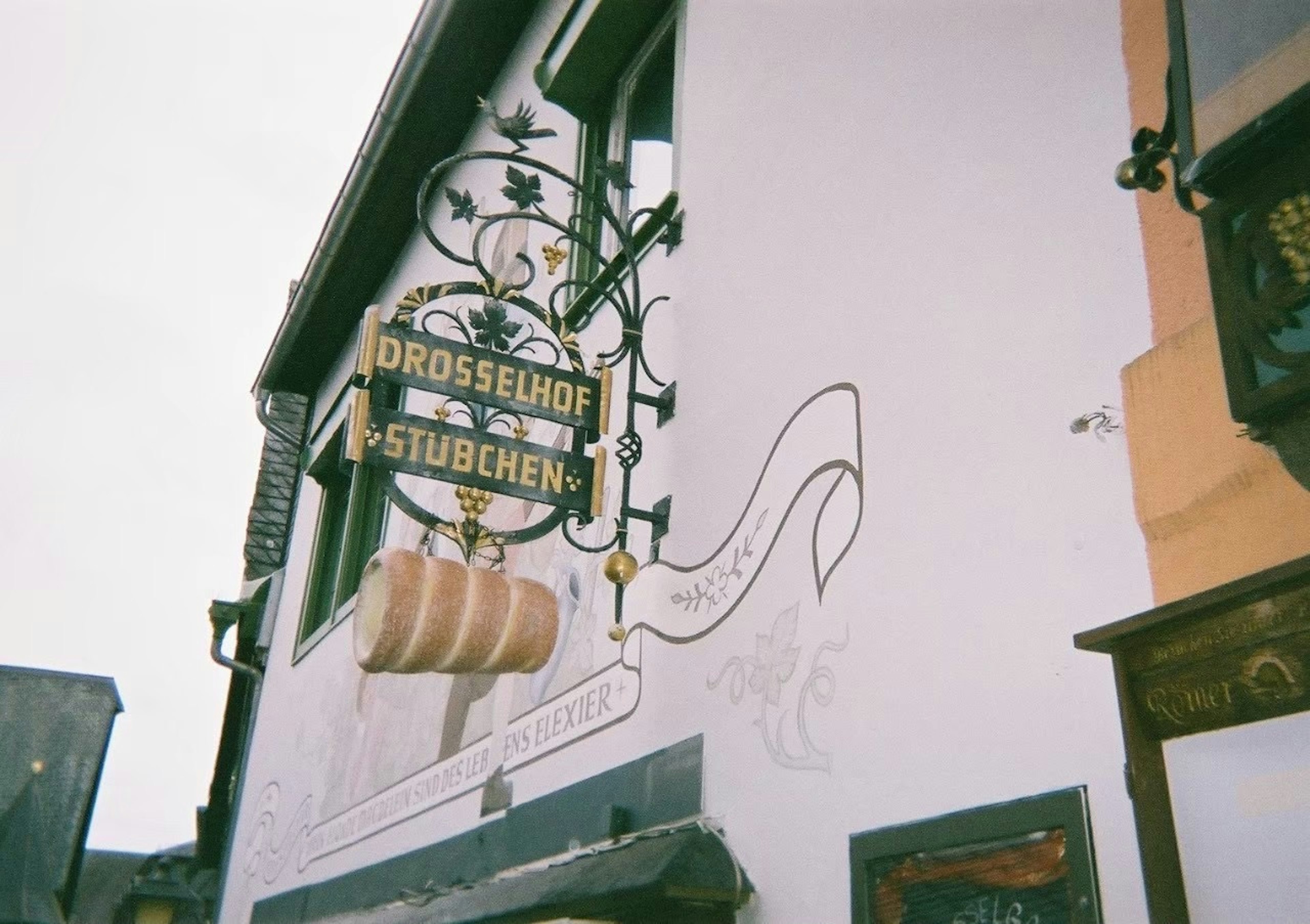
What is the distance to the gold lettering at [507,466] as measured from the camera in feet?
12.5

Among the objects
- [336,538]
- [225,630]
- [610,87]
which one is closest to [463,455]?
[610,87]

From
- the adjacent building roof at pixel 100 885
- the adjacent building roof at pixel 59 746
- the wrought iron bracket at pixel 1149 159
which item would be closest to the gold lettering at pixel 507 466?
the wrought iron bracket at pixel 1149 159

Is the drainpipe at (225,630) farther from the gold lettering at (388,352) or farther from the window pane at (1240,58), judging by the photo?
the window pane at (1240,58)

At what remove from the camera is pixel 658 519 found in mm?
4363

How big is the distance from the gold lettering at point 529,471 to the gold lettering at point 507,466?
0.06ft

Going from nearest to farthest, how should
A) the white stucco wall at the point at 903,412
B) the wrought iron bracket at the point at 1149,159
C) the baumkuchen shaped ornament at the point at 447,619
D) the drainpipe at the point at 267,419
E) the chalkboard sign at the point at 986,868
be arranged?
1. the wrought iron bracket at the point at 1149,159
2. the chalkboard sign at the point at 986,868
3. the white stucco wall at the point at 903,412
4. the baumkuchen shaped ornament at the point at 447,619
5. the drainpipe at the point at 267,419

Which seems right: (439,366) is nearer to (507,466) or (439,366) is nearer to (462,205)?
(507,466)

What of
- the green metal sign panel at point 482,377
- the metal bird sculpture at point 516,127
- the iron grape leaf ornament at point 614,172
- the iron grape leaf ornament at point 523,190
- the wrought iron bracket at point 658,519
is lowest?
the wrought iron bracket at point 658,519

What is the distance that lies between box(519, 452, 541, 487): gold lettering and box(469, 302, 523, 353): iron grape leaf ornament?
0.51 meters

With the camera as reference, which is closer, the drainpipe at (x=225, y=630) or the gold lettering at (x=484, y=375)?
the gold lettering at (x=484, y=375)

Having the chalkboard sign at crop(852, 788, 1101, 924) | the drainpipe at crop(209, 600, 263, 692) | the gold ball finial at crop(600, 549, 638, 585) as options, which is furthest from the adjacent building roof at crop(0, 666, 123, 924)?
the chalkboard sign at crop(852, 788, 1101, 924)

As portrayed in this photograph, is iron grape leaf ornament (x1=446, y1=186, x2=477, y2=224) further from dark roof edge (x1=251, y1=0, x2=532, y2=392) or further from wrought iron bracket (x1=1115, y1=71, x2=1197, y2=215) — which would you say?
dark roof edge (x1=251, y1=0, x2=532, y2=392)

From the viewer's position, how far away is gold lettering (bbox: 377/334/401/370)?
3.78 m

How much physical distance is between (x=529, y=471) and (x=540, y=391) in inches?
11.4
